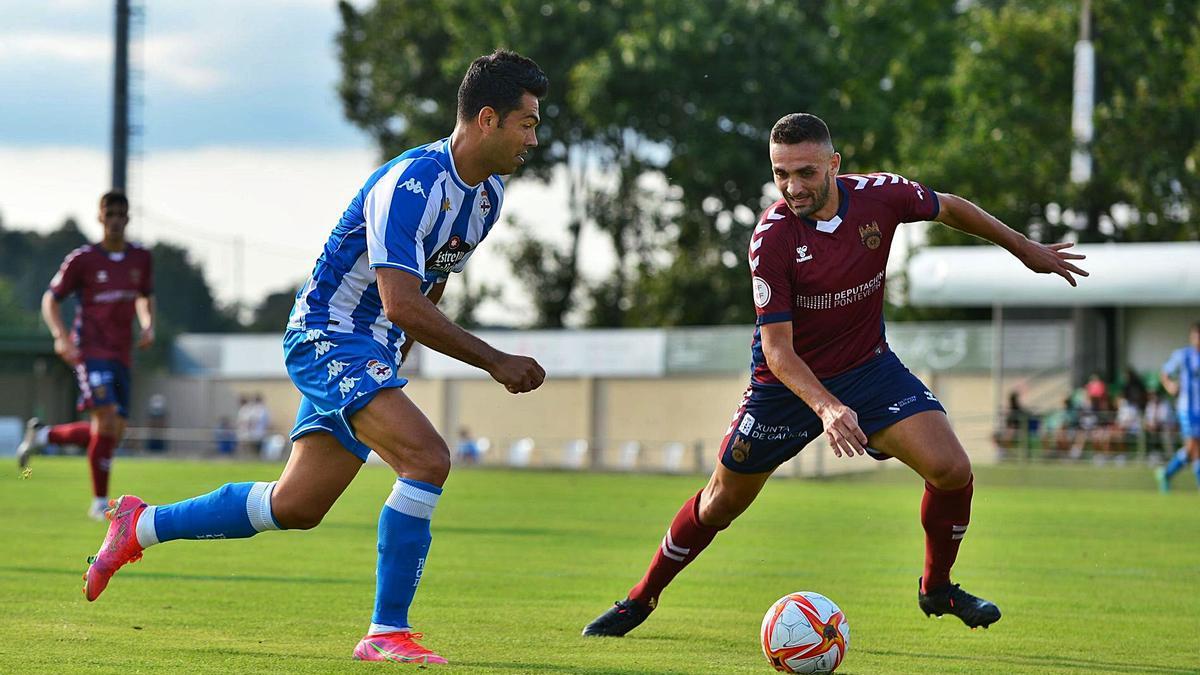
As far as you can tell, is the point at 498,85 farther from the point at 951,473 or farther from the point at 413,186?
the point at 951,473

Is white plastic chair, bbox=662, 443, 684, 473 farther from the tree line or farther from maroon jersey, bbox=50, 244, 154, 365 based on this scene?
maroon jersey, bbox=50, 244, 154, 365

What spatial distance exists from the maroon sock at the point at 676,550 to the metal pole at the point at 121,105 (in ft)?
87.2

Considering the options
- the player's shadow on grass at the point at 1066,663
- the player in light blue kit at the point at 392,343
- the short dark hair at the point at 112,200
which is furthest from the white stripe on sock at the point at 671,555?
the short dark hair at the point at 112,200

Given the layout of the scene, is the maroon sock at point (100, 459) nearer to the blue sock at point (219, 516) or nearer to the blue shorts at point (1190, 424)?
the blue sock at point (219, 516)

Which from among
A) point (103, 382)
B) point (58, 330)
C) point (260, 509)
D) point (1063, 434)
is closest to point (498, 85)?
point (260, 509)

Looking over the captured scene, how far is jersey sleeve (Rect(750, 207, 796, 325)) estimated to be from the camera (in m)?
6.99

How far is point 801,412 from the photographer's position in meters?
7.25

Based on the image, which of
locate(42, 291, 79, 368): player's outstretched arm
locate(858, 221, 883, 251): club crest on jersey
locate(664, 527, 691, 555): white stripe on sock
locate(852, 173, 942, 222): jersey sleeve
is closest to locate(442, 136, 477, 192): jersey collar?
locate(858, 221, 883, 251): club crest on jersey

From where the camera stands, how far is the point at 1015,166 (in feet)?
125

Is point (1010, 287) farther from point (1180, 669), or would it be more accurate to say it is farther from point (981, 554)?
point (1180, 669)

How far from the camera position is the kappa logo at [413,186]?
6172mm

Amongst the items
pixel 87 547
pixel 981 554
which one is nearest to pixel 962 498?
pixel 981 554

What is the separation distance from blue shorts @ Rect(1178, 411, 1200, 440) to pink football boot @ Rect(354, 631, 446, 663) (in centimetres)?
1763

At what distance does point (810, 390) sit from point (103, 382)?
28.9 ft
